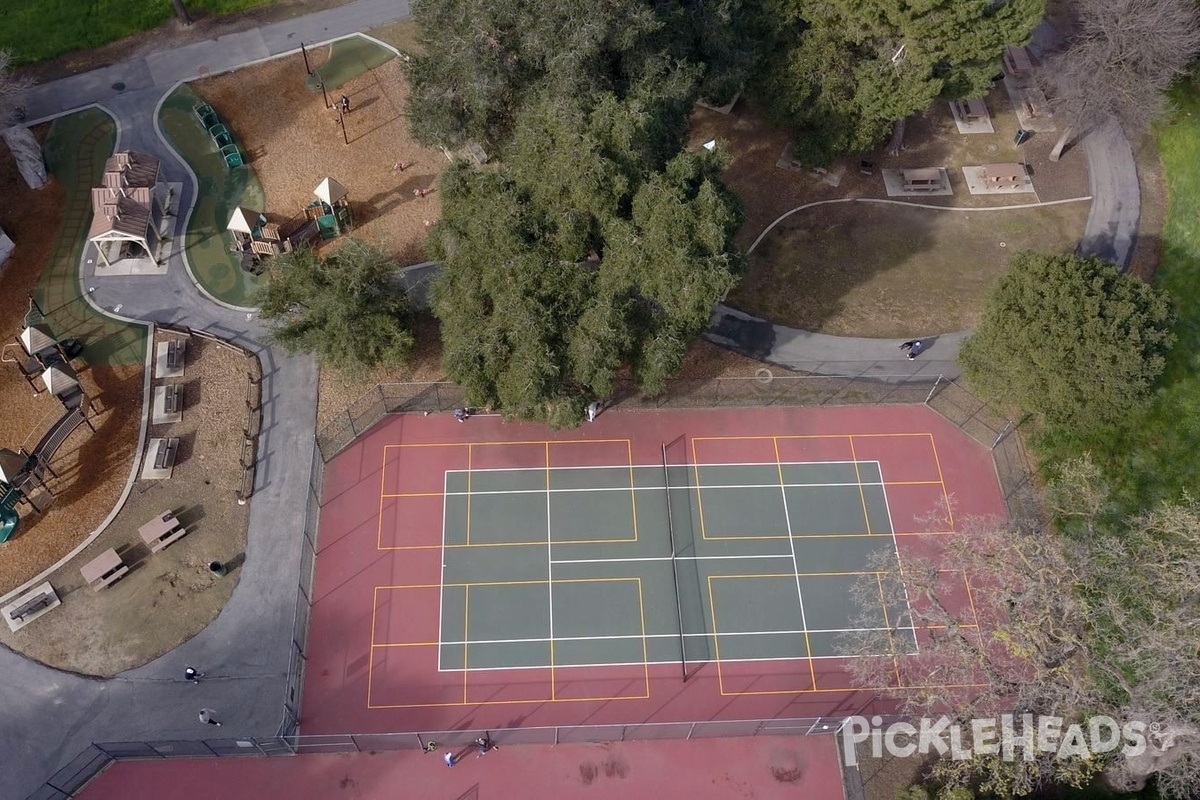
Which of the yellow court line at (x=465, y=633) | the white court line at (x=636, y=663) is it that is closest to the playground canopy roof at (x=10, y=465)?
the yellow court line at (x=465, y=633)

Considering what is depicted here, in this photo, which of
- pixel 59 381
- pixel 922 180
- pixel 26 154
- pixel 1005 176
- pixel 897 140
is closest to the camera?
pixel 59 381

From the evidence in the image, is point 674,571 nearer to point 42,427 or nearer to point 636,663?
point 636,663

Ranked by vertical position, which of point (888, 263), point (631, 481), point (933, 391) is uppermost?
point (888, 263)

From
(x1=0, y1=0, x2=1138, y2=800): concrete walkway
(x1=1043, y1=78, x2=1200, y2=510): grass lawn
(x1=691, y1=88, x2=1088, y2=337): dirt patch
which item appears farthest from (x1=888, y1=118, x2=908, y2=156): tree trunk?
(x1=1043, y1=78, x2=1200, y2=510): grass lawn

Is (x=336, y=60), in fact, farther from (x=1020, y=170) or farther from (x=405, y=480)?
(x=1020, y=170)

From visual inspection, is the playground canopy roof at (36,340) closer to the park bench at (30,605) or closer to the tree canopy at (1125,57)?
the park bench at (30,605)

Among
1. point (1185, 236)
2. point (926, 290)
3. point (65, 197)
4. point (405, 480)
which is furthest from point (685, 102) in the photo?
point (65, 197)

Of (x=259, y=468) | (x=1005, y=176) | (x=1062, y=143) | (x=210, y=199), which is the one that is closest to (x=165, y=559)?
(x=259, y=468)
